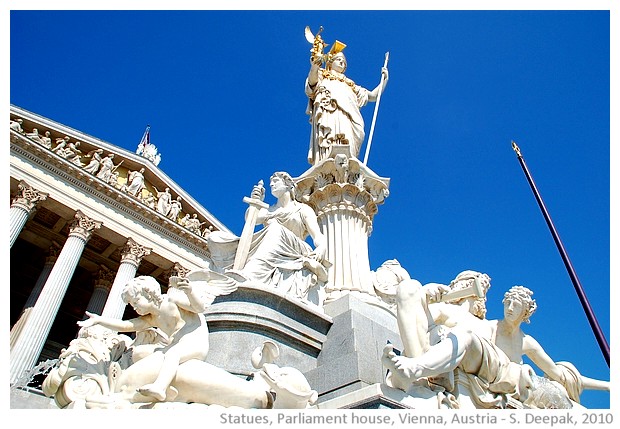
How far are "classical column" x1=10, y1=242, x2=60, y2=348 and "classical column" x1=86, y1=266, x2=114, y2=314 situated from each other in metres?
2.85

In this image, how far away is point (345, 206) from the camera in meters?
8.10

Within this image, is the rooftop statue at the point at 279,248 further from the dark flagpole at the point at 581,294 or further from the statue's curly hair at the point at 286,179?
the dark flagpole at the point at 581,294

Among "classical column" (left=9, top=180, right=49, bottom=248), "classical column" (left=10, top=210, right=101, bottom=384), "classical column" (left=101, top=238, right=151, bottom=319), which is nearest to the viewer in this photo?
"classical column" (left=10, top=210, right=101, bottom=384)

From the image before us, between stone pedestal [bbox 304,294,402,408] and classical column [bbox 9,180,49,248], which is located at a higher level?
classical column [bbox 9,180,49,248]

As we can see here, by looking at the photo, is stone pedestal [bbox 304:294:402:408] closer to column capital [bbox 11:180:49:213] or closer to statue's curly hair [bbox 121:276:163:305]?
statue's curly hair [bbox 121:276:163:305]

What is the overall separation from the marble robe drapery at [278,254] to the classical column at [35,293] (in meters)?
20.1

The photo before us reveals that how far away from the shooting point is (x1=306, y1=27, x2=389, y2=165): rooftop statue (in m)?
9.37

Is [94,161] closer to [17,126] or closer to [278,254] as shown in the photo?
[17,126]

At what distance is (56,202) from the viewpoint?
25.8 meters

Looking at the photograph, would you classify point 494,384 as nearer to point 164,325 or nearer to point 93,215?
point 164,325

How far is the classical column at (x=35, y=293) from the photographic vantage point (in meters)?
22.8

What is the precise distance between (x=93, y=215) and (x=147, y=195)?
514 centimetres

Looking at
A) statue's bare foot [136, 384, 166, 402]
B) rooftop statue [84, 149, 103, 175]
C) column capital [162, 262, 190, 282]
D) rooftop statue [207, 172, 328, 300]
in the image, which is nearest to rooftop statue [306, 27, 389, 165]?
rooftop statue [207, 172, 328, 300]
